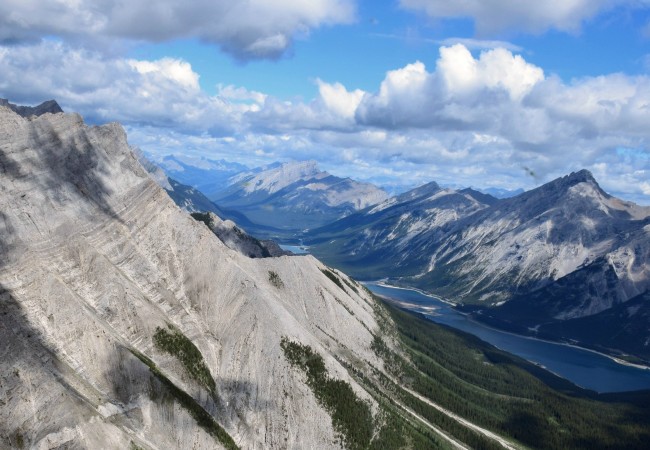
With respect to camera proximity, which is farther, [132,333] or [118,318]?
[132,333]

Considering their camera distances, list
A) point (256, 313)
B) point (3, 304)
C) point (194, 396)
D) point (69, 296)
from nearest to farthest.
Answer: point (3, 304) → point (69, 296) → point (194, 396) → point (256, 313)

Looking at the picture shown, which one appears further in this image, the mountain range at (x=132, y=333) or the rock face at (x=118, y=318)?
the mountain range at (x=132, y=333)

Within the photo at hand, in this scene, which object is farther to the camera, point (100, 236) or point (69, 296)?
point (100, 236)

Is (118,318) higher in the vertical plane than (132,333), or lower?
higher

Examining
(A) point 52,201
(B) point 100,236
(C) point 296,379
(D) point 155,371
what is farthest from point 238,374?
(A) point 52,201

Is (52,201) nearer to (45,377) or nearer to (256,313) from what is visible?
(45,377)

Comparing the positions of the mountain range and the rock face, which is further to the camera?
the mountain range

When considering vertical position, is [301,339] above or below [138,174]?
below

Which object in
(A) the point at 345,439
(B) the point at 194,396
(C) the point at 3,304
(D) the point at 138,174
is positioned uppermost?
(D) the point at 138,174
